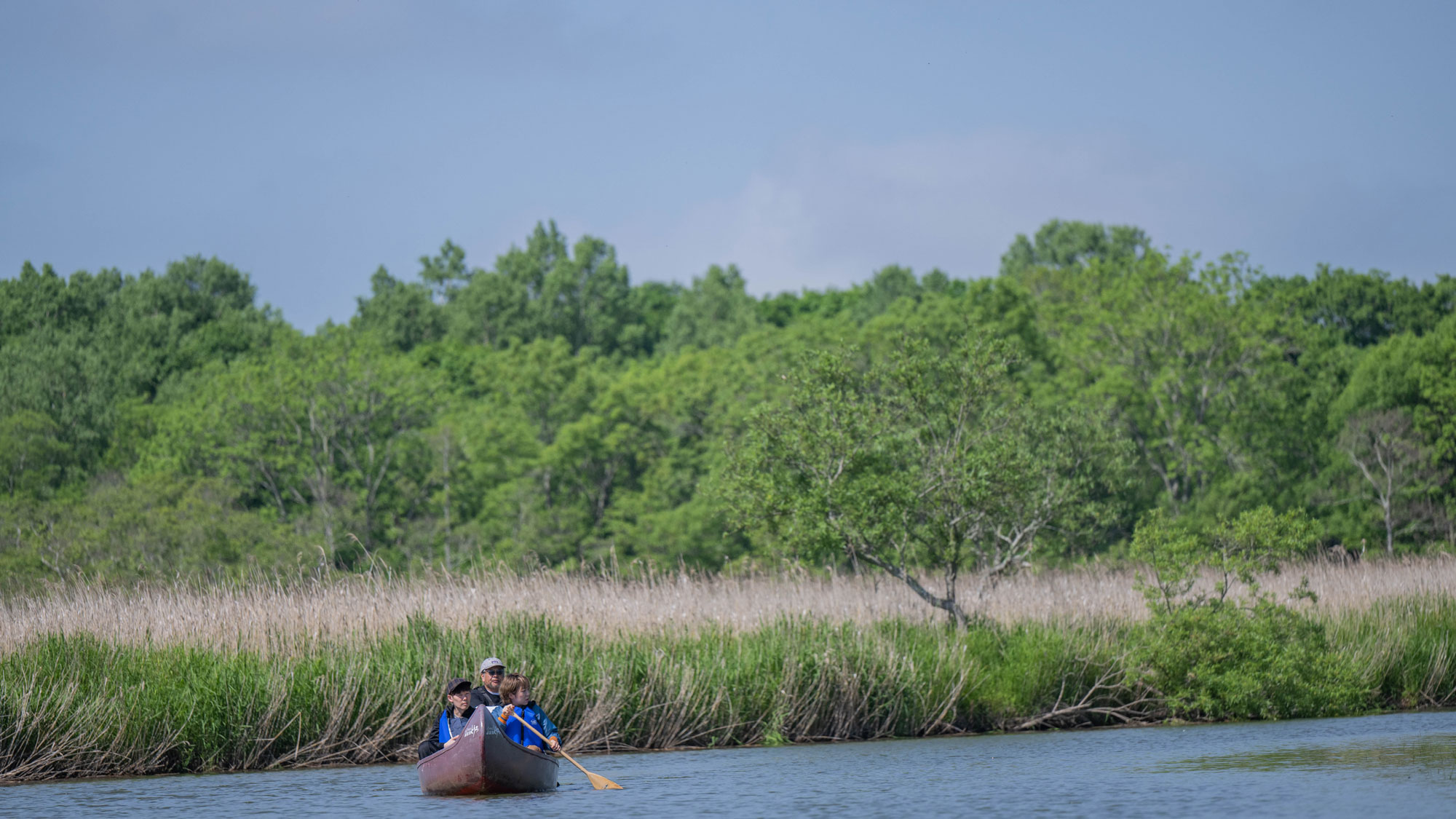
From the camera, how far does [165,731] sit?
17203 millimetres

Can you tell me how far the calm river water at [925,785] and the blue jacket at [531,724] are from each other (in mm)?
610

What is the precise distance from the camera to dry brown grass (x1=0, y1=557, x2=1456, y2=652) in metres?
19.2

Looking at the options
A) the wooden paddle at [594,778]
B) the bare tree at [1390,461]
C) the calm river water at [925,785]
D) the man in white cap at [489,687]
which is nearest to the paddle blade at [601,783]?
the wooden paddle at [594,778]

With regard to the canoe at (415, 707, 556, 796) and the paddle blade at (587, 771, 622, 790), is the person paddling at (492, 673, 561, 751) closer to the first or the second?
the canoe at (415, 707, 556, 796)

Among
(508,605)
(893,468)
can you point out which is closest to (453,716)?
(508,605)

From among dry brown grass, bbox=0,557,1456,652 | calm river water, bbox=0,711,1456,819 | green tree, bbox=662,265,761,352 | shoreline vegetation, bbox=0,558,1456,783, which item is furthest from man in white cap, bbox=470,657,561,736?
green tree, bbox=662,265,761,352

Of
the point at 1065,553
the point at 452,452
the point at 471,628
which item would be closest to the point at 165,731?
the point at 471,628

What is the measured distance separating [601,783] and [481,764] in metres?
1.34

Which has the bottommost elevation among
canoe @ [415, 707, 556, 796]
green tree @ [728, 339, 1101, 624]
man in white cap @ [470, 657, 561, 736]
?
canoe @ [415, 707, 556, 796]

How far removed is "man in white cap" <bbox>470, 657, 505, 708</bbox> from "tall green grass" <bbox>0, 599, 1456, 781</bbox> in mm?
2508

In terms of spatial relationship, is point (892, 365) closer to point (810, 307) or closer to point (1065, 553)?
point (1065, 553)

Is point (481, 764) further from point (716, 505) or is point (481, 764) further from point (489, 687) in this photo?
point (716, 505)

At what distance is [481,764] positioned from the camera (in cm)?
1498

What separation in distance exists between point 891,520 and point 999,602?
247 cm
